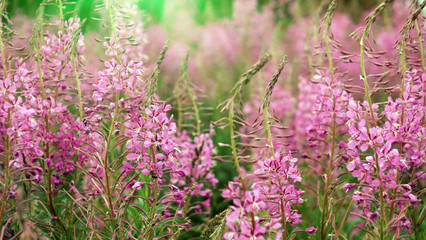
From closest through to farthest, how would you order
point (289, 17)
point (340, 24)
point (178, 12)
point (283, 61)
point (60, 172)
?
1. point (283, 61)
2. point (60, 172)
3. point (340, 24)
4. point (178, 12)
5. point (289, 17)

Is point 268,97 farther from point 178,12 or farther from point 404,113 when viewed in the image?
point 178,12

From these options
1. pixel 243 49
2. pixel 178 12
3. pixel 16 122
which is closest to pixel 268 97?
pixel 16 122

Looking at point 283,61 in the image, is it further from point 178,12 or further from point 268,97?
point 178,12

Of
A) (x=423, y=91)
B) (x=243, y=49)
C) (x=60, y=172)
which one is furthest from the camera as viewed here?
(x=243, y=49)

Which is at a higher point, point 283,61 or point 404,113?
point 283,61

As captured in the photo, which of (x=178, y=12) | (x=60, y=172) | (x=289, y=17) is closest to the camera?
(x=60, y=172)

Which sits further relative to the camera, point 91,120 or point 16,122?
point 91,120

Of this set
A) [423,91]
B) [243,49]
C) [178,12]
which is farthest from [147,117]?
[178,12]

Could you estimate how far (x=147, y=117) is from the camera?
203 centimetres

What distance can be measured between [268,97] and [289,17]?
11.8 m

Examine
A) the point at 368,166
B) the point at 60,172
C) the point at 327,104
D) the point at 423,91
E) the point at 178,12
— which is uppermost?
the point at 178,12

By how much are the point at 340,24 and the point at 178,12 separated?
4331mm

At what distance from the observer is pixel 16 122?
1.98m

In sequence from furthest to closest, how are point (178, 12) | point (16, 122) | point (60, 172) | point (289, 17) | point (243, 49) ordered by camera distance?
point (289, 17) → point (178, 12) → point (243, 49) → point (60, 172) → point (16, 122)
